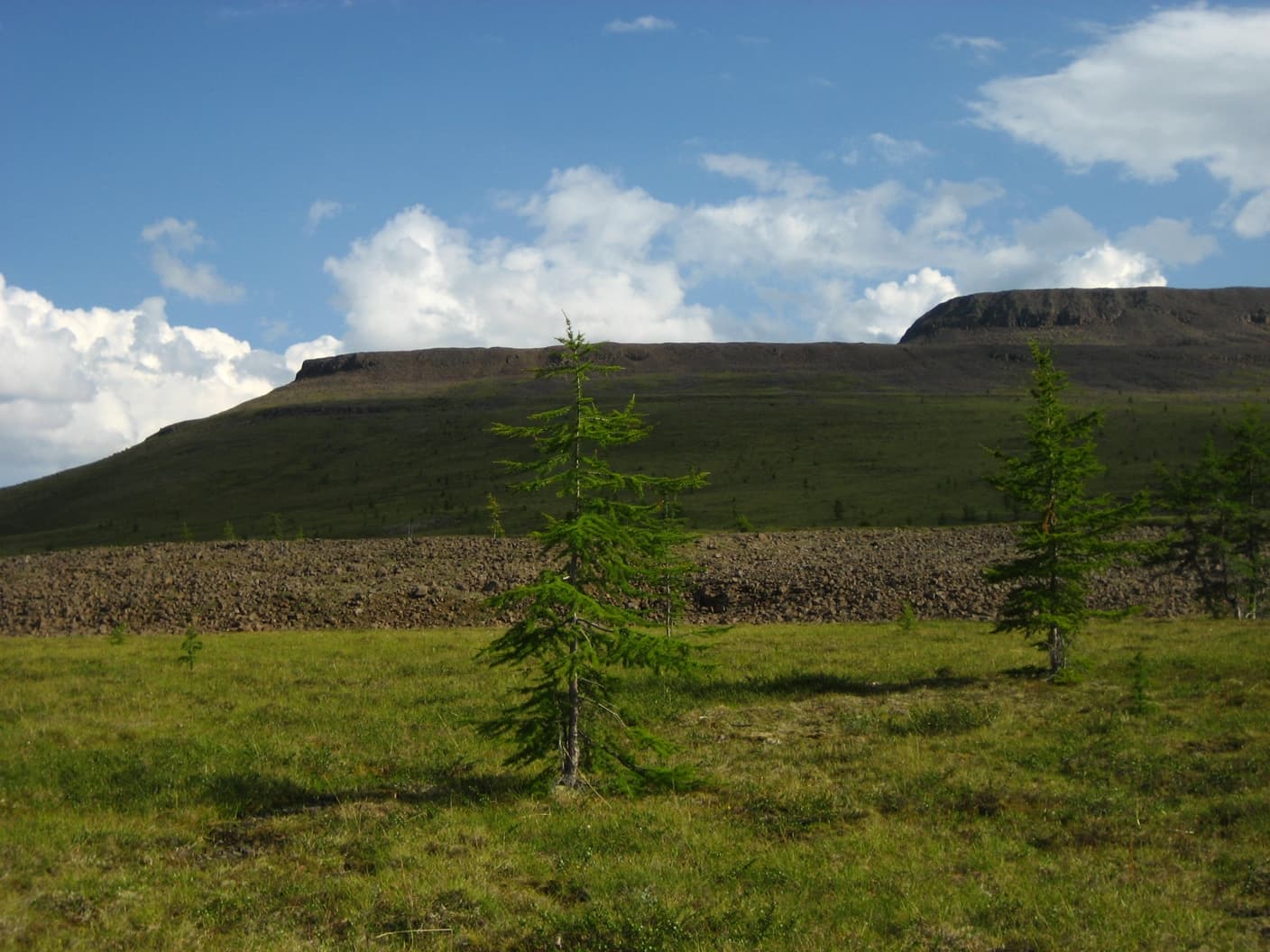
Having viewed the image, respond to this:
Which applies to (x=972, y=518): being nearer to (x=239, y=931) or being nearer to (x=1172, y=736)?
(x=1172, y=736)

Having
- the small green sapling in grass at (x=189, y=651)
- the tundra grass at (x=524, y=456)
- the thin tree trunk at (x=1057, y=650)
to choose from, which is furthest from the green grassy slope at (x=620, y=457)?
the thin tree trunk at (x=1057, y=650)

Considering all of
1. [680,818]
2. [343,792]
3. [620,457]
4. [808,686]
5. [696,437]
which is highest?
[696,437]

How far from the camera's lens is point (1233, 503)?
3347cm

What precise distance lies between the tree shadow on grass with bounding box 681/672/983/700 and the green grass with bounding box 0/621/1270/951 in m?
0.13

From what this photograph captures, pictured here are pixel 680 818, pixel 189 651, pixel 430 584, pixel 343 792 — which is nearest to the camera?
pixel 680 818

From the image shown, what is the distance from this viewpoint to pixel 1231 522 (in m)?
34.7

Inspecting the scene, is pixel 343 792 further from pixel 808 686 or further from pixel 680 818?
pixel 808 686

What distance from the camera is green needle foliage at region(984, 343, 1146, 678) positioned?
2130cm

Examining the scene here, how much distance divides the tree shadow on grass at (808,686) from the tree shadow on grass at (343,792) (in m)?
7.53

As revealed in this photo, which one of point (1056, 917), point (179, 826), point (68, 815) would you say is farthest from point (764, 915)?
point (68, 815)

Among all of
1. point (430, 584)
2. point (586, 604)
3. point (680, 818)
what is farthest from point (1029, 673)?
point (430, 584)

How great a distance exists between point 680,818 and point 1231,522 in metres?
30.0

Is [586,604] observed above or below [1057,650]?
above

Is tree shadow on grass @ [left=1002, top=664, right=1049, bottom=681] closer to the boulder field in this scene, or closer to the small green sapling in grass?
the boulder field
